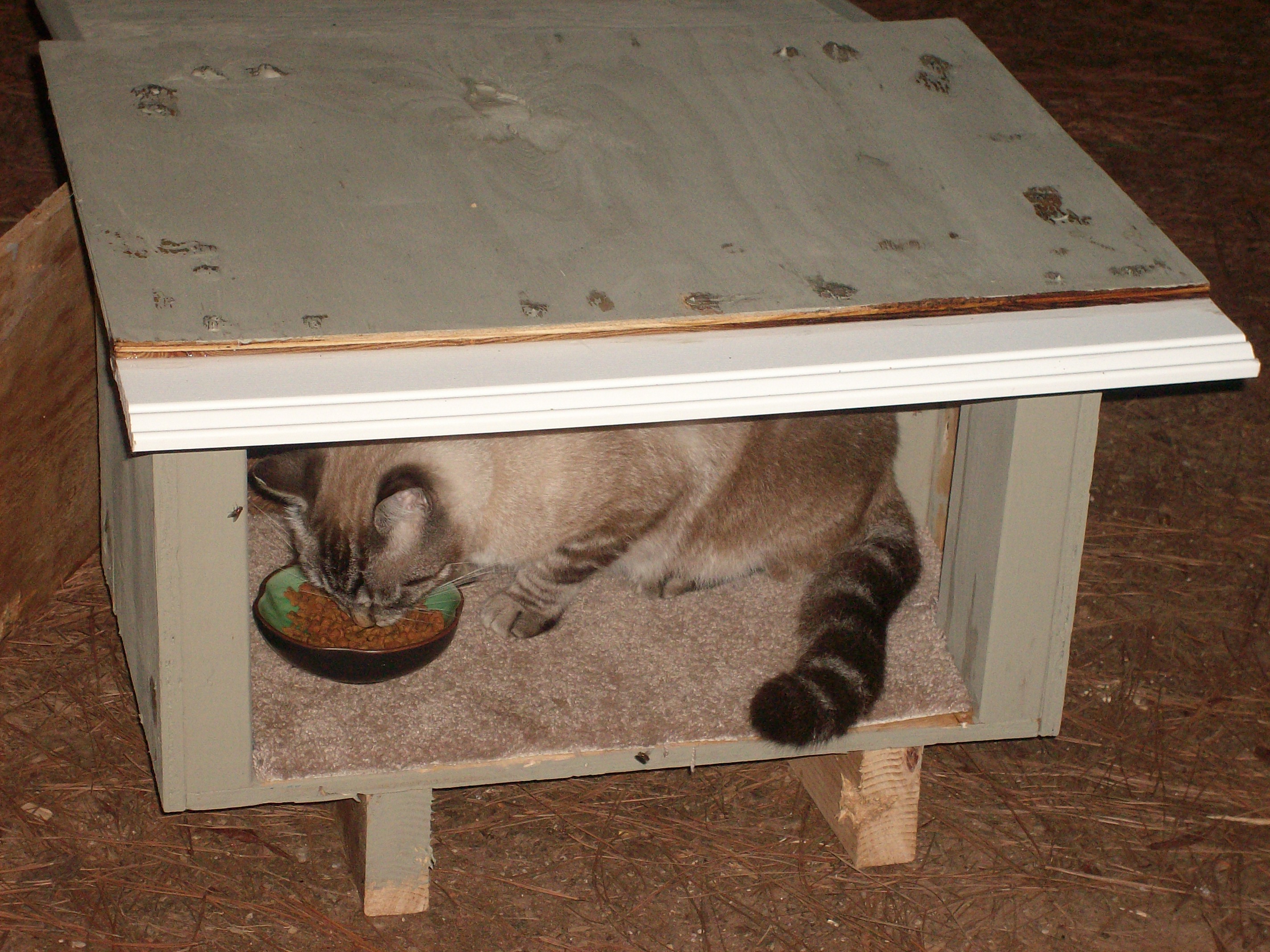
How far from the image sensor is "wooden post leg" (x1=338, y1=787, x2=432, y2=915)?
8.22 ft

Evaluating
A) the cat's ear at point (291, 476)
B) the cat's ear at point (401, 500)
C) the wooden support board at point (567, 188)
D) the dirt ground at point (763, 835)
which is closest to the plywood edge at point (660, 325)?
the wooden support board at point (567, 188)

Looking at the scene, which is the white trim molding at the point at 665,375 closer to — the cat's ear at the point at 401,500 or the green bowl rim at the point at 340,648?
the cat's ear at the point at 401,500

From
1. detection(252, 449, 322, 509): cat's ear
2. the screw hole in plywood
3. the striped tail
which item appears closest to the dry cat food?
detection(252, 449, 322, 509): cat's ear

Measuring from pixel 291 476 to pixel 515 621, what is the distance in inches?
26.1

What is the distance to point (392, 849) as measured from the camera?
2570mm

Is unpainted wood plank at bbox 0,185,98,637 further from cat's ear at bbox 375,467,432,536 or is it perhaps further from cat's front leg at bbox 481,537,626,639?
cat's front leg at bbox 481,537,626,639

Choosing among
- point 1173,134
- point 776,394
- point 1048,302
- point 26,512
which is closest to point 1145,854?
point 1048,302

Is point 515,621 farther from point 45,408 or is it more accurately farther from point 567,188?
point 45,408

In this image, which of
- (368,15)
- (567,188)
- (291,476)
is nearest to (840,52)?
(567,188)

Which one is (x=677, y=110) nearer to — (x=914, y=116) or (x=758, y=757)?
(x=914, y=116)

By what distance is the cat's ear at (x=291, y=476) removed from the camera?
245 cm

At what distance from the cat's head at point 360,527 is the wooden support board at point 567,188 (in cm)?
56

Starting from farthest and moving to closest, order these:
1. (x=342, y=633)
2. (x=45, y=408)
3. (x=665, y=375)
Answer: (x=45, y=408) < (x=342, y=633) < (x=665, y=375)

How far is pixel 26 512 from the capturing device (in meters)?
3.27
